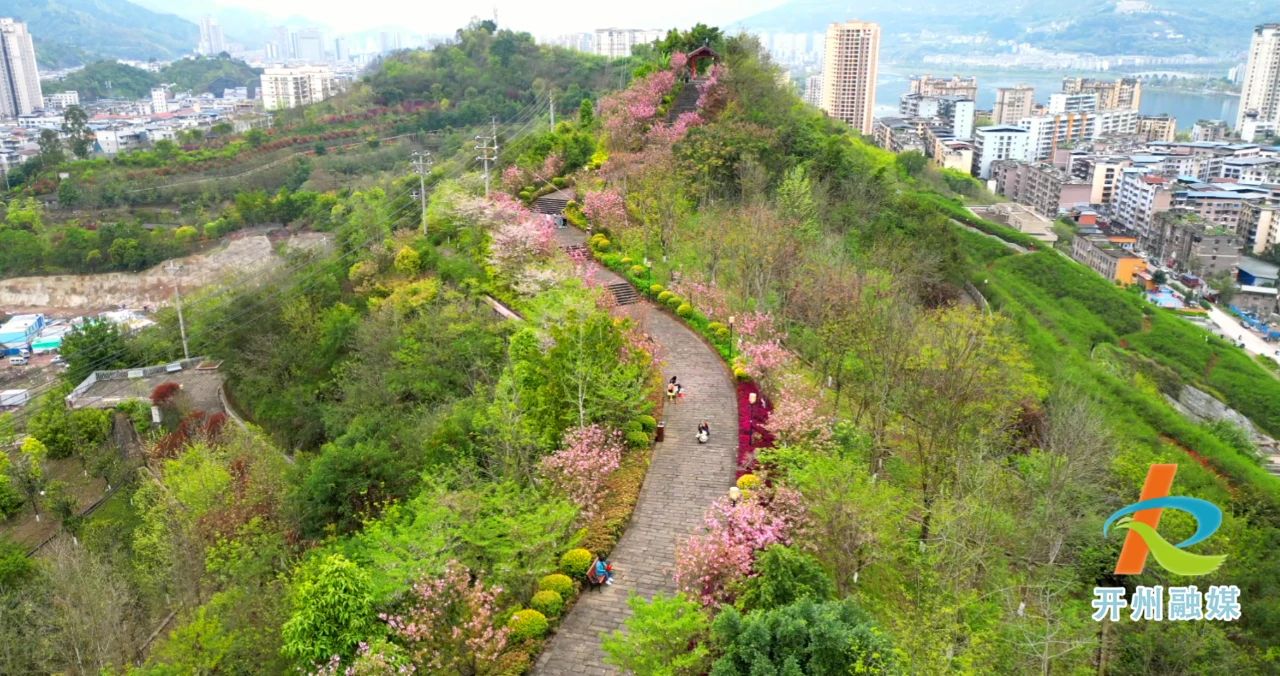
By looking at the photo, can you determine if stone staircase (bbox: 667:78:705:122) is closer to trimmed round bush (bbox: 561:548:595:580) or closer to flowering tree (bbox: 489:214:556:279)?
flowering tree (bbox: 489:214:556:279)

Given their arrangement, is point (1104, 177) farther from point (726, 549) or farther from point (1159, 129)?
point (726, 549)

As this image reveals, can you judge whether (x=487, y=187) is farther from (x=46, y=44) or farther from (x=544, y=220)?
(x=46, y=44)

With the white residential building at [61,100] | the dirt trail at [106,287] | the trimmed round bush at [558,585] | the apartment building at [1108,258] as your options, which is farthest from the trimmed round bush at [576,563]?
the white residential building at [61,100]

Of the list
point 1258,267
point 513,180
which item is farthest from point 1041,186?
point 513,180

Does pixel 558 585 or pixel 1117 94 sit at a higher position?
pixel 1117 94

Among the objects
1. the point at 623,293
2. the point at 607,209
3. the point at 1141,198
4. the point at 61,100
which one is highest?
the point at 61,100

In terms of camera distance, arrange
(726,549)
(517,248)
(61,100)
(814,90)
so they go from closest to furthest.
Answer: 1. (726,549)
2. (517,248)
3. (61,100)
4. (814,90)

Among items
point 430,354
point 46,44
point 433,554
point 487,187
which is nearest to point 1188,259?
point 487,187
